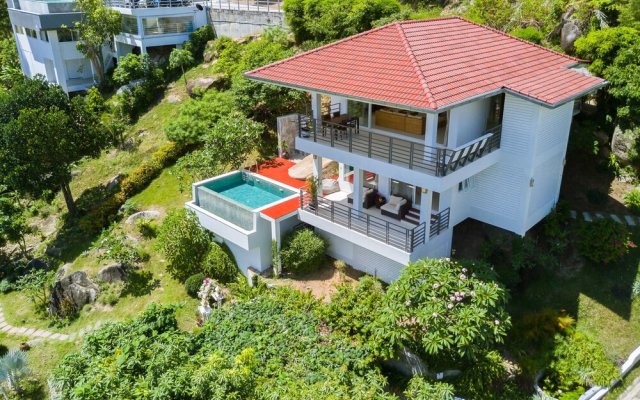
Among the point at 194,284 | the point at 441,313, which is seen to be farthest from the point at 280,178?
the point at 441,313

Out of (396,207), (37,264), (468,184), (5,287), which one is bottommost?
(5,287)

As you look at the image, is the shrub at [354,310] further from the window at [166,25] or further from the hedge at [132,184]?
the window at [166,25]

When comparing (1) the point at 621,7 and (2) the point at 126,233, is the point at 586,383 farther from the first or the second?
(2) the point at 126,233

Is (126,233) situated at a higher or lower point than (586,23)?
lower

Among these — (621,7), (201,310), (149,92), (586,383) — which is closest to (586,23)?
(621,7)

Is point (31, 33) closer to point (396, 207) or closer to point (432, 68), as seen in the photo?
point (396, 207)

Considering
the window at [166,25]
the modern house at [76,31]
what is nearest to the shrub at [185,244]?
the modern house at [76,31]
